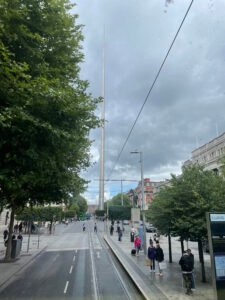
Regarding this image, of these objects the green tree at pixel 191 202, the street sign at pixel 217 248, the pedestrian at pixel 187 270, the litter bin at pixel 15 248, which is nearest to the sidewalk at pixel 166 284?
the pedestrian at pixel 187 270

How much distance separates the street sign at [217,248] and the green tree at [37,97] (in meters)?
5.83

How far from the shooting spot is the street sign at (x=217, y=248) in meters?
9.44

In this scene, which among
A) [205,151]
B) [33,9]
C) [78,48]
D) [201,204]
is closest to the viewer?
[33,9]

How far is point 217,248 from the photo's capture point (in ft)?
32.1

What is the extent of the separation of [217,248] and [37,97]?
317 inches

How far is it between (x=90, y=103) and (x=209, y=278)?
10782 mm

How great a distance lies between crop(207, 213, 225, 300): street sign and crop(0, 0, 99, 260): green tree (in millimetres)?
5832

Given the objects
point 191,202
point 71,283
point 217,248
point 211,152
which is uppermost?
point 211,152

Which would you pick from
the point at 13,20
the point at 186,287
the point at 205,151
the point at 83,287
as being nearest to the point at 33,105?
the point at 13,20

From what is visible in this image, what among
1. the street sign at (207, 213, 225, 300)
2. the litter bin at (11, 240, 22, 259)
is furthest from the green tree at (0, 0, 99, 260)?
the litter bin at (11, 240, 22, 259)

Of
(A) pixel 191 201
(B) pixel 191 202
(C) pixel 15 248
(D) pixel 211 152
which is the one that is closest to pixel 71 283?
(B) pixel 191 202

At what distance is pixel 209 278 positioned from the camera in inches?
561

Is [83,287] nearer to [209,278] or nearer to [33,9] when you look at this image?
[209,278]

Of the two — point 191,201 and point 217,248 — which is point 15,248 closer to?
point 191,201
